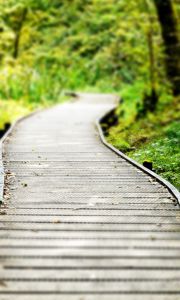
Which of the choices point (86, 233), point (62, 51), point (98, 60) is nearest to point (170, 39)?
point (98, 60)

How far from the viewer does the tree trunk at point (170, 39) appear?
19.6 metres

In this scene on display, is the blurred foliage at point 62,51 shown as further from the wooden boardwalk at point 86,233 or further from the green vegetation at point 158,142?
the wooden boardwalk at point 86,233

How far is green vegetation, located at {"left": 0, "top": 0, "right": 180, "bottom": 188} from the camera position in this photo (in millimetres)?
19188

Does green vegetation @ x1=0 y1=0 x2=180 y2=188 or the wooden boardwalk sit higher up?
the wooden boardwalk

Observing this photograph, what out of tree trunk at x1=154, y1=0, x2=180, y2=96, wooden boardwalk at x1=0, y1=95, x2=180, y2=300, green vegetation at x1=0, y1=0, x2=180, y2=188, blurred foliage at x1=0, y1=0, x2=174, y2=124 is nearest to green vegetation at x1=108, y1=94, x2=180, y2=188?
green vegetation at x1=0, y1=0, x2=180, y2=188

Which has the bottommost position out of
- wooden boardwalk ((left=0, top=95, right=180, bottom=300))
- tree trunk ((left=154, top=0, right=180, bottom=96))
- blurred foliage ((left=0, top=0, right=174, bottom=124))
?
blurred foliage ((left=0, top=0, right=174, bottom=124))

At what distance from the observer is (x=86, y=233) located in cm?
555

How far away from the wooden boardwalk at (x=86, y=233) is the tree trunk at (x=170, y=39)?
10867mm

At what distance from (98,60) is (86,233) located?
26.1 metres

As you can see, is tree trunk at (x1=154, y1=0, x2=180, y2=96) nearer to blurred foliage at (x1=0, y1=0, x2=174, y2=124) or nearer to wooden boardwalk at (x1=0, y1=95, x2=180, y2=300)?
blurred foliage at (x1=0, y1=0, x2=174, y2=124)

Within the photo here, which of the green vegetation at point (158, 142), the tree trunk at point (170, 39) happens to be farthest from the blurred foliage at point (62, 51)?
the green vegetation at point (158, 142)

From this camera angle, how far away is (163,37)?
2002cm

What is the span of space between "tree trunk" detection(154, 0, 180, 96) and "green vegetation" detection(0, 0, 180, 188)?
0.04 m

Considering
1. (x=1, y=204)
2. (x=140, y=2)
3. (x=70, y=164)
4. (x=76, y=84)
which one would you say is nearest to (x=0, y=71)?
(x=140, y=2)
